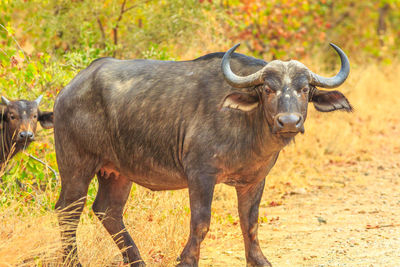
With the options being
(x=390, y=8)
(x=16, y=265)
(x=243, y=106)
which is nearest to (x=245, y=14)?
(x=243, y=106)

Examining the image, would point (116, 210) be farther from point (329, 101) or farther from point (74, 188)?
point (329, 101)

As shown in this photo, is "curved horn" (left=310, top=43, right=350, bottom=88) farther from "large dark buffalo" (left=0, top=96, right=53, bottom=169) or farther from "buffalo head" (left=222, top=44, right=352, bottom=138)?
"large dark buffalo" (left=0, top=96, right=53, bottom=169)

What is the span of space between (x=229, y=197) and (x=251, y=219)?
293cm

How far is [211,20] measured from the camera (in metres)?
9.76

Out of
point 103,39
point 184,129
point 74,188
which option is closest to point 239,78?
point 184,129

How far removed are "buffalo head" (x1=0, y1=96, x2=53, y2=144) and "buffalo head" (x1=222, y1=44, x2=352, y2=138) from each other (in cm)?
271

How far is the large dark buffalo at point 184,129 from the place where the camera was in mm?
4859

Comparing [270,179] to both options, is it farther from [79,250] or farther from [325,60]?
[325,60]

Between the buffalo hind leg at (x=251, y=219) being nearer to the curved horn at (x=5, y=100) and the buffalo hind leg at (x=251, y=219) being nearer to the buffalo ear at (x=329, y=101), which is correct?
the buffalo ear at (x=329, y=101)

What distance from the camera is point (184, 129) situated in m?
5.20

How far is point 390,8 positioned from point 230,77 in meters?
15.8

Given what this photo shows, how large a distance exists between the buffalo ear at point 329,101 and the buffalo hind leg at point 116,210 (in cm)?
205

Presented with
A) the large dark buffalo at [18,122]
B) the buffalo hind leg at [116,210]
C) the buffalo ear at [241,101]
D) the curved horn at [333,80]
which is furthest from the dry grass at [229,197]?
the curved horn at [333,80]

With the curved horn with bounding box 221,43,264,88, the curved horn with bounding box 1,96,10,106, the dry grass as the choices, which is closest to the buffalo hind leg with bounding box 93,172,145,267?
the dry grass
